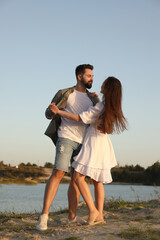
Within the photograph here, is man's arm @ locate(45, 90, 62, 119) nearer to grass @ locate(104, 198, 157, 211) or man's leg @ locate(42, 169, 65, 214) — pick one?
man's leg @ locate(42, 169, 65, 214)

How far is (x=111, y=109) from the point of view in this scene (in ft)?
12.4

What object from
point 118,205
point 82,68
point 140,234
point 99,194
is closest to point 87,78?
point 82,68

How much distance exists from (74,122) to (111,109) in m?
0.56

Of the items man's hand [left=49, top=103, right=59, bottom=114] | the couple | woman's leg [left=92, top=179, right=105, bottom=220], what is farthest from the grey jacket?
woman's leg [left=92, top=179, right=105, bottom=220]

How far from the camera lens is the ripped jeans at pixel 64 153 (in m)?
3.83

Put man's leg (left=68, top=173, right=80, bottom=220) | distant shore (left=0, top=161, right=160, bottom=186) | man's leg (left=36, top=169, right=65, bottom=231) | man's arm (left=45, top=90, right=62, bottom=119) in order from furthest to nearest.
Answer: distant shore (left=0, top=161, right=160, bottom=186) → man's leg (left=68, top=173, right=80, bottom=220) → man's arm (left=45, top=90, right=62, bottom=119) → man's leg (left=36, top=169, right=65, bottom=231)

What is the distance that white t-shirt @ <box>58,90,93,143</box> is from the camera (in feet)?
13.1

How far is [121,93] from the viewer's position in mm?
3885

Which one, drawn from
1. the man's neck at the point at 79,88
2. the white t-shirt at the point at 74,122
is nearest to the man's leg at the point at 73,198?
the white t-shirt at the point at 74,122

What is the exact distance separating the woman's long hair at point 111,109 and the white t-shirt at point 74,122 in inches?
12.2

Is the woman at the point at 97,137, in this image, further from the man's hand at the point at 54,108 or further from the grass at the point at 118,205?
the grass at the point at 118,205

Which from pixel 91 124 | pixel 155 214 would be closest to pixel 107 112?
pixel 91 124

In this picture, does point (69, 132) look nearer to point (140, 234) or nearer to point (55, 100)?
point (55, 100)

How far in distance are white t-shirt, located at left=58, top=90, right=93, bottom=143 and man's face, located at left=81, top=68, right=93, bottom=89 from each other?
0.46ft
